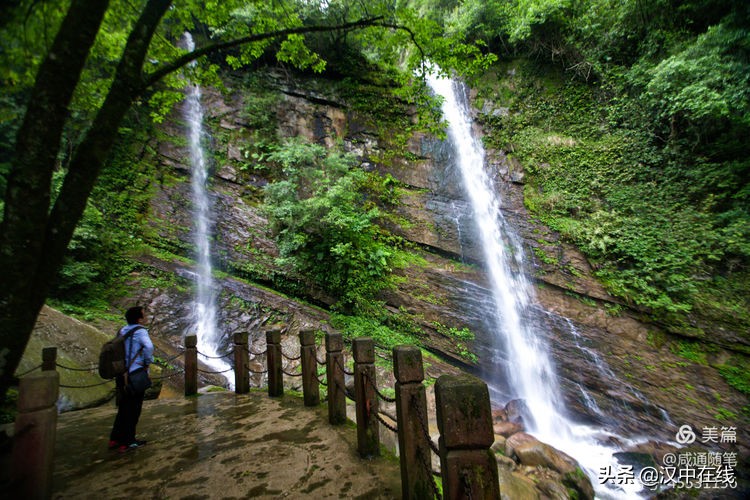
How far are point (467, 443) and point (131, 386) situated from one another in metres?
4.03

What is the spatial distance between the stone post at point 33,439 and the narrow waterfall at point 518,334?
8.19 meters

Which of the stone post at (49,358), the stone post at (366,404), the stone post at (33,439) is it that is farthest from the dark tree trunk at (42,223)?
the stone post at (49,358)

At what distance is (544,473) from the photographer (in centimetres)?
584

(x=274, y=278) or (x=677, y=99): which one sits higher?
(x=677, y=99)

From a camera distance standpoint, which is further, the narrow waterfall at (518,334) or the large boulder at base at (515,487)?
the narrow waterfall at (518,334)

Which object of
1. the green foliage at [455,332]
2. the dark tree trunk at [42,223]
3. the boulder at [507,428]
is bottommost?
the boulder at [507,428]

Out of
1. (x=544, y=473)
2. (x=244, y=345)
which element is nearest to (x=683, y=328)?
(x=544, y=473)

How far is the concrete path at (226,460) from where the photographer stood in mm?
2957

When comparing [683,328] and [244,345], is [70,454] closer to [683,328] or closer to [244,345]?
[244,345]

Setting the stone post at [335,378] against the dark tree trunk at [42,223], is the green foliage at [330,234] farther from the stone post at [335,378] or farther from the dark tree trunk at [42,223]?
the dark tree trunk at [42,223]

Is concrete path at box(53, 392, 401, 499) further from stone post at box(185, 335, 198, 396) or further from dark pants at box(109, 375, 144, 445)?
stone post at box(185, 335, 198, 396)

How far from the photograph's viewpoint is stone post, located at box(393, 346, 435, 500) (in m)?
2.54

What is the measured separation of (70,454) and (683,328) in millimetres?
12172

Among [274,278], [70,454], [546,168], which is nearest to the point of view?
[70,454]
